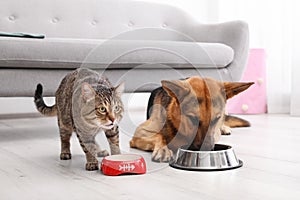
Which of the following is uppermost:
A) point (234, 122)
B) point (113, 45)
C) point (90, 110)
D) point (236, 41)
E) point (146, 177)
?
point (236, 41)

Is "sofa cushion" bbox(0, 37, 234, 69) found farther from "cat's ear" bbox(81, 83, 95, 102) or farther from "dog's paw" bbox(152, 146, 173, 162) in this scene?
"cat's ear" bbox(81, 83, 95, 102)

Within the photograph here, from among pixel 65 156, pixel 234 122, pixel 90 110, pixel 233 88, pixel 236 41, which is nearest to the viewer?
pixel 90 110

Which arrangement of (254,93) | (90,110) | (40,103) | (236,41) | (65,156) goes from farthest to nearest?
(254,93) < (236,41) < (40,103) < (65,156) < (90,110)

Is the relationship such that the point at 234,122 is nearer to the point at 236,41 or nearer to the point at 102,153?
the point at 236,41

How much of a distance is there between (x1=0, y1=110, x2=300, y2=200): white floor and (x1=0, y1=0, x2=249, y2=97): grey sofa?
254mm

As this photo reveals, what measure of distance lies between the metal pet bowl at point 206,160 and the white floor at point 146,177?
27mm

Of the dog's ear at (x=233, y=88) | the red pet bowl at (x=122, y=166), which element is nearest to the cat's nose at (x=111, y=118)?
the red pet bowl at (x=122, y=166)

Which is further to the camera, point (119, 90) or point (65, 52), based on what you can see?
point (65, 52)

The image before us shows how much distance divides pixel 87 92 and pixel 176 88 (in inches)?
11.2

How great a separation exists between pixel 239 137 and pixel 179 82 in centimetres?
86

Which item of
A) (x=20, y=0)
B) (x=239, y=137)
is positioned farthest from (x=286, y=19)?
(x=20, y=0)

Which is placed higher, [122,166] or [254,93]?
[254,93]

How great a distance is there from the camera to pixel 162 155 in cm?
154

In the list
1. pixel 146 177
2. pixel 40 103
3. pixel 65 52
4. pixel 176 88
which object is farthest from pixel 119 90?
pixel 65 52
